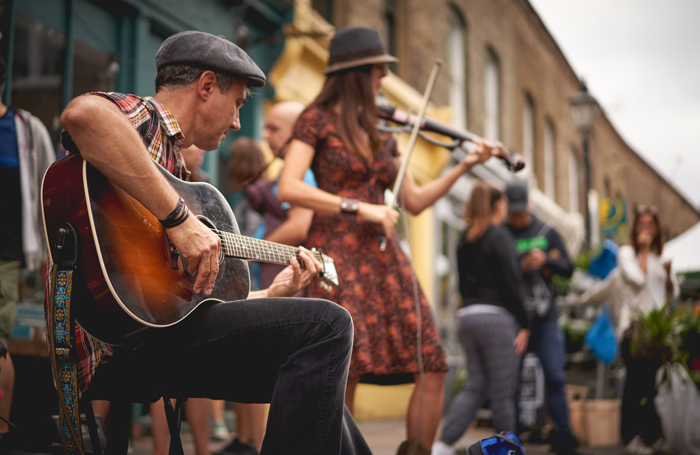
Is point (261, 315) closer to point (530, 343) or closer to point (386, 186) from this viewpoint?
point (386, 186)

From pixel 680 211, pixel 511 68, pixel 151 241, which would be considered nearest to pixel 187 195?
pixel 151 241

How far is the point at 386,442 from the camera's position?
6.41 meters

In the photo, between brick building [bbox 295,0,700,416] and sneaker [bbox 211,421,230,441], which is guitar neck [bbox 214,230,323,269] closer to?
sneaker [bbox 211,421,230,441]

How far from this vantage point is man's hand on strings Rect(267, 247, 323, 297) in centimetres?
264

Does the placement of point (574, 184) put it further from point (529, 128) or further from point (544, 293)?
point (544, 293)

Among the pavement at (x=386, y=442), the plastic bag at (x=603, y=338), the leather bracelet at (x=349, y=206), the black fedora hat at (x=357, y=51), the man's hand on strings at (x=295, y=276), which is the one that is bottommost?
the pavement at (x=386, y=442)

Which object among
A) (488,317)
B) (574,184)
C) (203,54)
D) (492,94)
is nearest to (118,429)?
(203,54)

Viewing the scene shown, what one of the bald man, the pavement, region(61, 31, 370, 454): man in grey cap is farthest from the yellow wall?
region(61, 31, 370, 454): man in grey cap

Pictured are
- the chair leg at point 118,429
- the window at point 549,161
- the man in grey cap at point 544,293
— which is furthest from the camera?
the window at point 549,161

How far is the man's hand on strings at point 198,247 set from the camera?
208 cm

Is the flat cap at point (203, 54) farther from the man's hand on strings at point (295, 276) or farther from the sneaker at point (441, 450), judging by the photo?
the sneaker at point (441, 450)

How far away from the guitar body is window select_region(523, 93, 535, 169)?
1791cm

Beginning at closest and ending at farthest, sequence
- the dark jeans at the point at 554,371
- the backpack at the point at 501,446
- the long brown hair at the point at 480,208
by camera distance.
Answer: the backpack at the point at 501,446
the long brown hair at the point at 480,208
the dark jeans at the point at 554,371

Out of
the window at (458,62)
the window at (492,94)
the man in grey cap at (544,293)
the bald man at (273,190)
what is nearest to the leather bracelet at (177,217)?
the bald man at (273,190)
